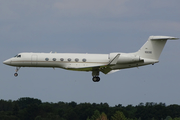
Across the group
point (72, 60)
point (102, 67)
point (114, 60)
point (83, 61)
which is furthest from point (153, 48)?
point (72, 60)

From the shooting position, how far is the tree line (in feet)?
308

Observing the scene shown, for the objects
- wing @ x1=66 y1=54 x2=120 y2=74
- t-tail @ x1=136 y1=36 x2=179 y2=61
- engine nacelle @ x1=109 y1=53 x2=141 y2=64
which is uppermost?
t-tail @ x1=136 y1=36 x2=179 y2=61

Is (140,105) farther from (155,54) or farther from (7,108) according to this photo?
(155,54)

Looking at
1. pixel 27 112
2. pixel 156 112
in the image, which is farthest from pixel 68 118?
pixel 156 112

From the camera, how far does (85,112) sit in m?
103

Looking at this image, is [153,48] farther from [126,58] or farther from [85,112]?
[85,112]

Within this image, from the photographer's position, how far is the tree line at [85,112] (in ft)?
308

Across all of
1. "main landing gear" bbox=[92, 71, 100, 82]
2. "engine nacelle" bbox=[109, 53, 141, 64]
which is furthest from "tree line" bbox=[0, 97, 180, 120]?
"engine nacelle" bbox=[109, 53, 141, 64]

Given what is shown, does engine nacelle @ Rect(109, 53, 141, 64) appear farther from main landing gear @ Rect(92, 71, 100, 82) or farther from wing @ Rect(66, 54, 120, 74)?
main landing gear @ Rect(92, 71, 100, 82)

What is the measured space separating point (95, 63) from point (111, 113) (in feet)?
136

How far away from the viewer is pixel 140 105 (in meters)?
118

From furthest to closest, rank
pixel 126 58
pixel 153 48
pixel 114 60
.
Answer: pixel 153 48, pixel 126 58, pixel 114 60

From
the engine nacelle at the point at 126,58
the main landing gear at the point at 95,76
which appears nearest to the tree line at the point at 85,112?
the main landing gear at the point at 95,76

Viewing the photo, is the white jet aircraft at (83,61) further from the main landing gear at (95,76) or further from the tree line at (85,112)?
the tree line at (85,112)
